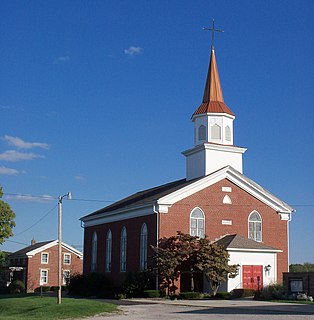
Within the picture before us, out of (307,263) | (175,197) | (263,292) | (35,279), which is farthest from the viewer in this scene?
(35,279)

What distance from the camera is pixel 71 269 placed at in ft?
258

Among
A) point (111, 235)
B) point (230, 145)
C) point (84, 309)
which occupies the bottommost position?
point (84, 309)

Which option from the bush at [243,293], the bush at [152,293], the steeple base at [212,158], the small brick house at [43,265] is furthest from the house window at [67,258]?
the bush at [243,293]

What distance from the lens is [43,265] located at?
77000 millimetres

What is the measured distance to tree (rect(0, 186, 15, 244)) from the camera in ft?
191

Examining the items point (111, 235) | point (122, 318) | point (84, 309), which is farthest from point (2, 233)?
point (122, 318)

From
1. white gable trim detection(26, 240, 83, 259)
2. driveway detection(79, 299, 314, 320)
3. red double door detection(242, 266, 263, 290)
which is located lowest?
driveway detection(79, 299, 314, 320)

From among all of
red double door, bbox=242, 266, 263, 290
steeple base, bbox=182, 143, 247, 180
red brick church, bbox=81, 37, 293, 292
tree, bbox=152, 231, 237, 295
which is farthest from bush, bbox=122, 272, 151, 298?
steeple base, bbox=182, 143, 247, 180

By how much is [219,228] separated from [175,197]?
4655 millimetres

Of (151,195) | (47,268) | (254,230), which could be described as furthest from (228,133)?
(47,268)

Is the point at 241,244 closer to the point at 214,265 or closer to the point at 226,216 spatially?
the point at 214,265

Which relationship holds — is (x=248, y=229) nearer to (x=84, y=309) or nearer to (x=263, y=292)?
(x=263, y=292)

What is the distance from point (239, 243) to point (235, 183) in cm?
604

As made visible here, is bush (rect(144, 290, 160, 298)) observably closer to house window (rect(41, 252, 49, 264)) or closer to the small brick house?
the small brick house
